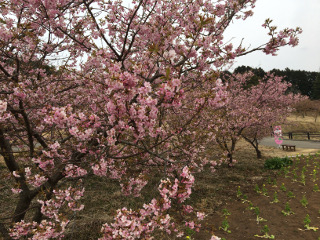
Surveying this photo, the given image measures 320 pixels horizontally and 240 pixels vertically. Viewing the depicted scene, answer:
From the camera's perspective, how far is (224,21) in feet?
14.2

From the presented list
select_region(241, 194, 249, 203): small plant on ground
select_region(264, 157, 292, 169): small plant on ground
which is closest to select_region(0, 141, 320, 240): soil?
select_region(241, 194, 249, 203): small plant on ground

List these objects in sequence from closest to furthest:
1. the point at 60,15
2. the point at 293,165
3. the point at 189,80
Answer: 1. the point at 60,15
2. the point at 189,80
3. the point at 293,165

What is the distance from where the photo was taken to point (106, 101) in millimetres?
3053

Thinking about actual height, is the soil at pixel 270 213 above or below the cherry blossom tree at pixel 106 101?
below

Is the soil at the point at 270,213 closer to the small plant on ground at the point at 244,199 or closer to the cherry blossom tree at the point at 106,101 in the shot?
the small plant on ground at the point at 244,199

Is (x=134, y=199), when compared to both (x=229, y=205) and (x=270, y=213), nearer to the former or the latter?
(x=229, y=205)

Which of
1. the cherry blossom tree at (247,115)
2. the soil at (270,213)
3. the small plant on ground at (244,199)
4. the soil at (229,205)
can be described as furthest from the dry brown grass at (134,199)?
the cherry blossom tree at (247,115)

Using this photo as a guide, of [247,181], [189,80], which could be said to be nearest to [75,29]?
[189,80]

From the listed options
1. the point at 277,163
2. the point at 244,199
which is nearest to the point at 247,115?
the point at 277,163

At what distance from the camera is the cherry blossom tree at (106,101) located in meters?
2.33

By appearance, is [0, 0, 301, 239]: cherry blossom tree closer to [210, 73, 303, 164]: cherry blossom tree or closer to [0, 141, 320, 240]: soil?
[0, 141, 320, 240]: soil

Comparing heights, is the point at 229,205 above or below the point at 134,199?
below

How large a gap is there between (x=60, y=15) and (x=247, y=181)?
26.5 feet

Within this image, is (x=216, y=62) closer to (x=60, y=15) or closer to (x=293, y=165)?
(x=60, y=15)
